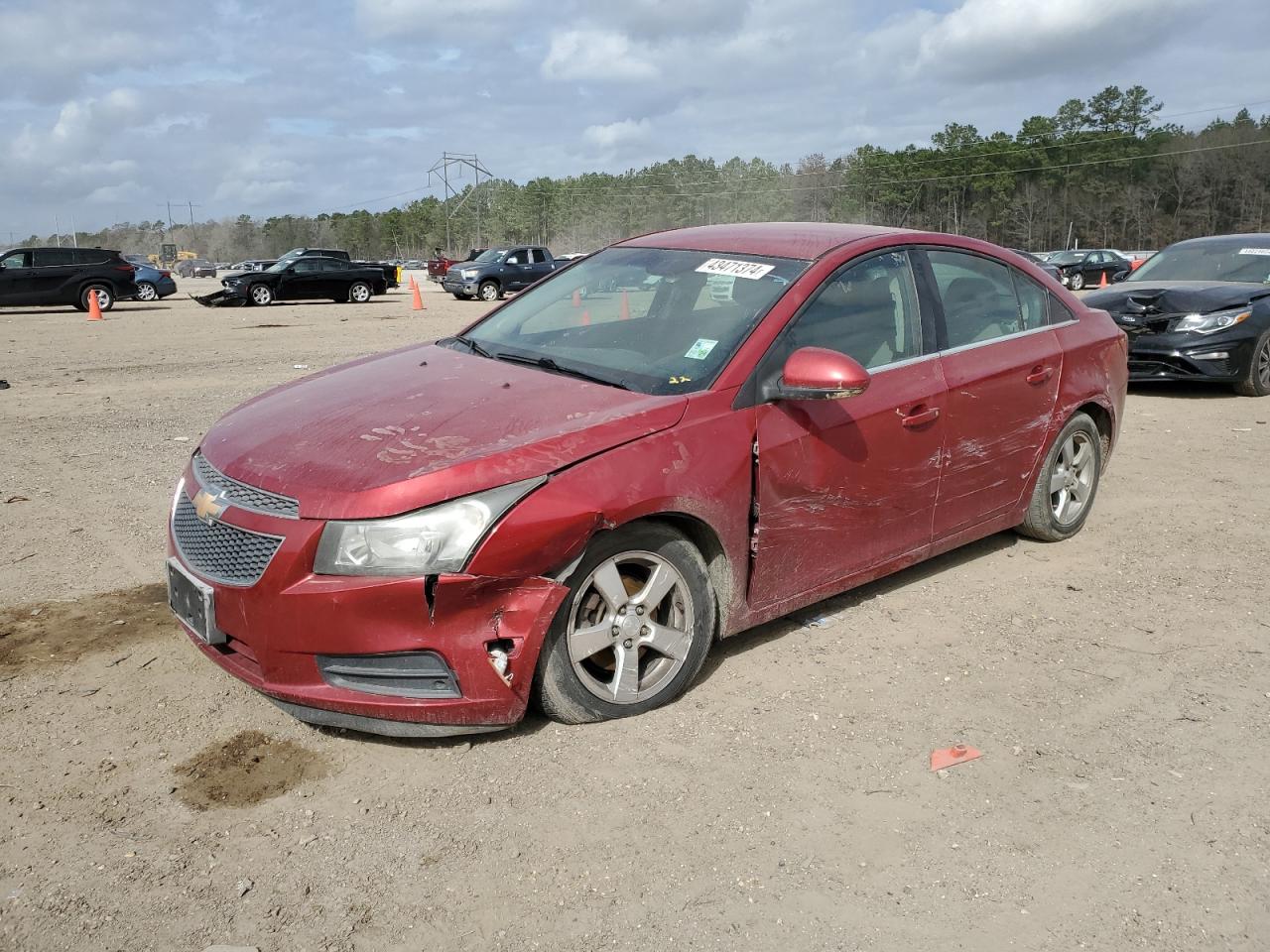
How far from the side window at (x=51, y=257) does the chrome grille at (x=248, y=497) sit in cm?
2400

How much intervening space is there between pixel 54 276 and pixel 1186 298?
23.4 meters

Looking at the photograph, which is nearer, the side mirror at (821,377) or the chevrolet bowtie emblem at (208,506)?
the chevrolet bowtie emblem at (208,506)

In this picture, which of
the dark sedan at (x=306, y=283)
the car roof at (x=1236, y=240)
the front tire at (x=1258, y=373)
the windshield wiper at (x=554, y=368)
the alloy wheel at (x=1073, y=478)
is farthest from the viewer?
the dark sedan at (x=306, y=283)

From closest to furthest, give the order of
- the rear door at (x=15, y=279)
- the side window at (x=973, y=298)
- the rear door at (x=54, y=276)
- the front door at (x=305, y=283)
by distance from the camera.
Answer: the side window at (x=973, y=298)
the rear door at (x=15, y=279)
the rear door at (x=54, y=276)
the front door at (x=305, y=283)

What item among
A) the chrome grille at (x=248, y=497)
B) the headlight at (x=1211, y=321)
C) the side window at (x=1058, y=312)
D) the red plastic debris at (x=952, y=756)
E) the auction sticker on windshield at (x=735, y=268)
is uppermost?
the auction sticker on windshield at (x=735, y=268)

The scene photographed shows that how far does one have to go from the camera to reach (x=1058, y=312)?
17.5ft

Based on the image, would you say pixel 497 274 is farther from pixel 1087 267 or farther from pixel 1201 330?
pixel 1087 267

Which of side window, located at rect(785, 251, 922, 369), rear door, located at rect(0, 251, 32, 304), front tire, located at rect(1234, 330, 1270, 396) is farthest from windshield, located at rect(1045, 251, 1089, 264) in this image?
side window, located at rect(785, 251, 922, 369)

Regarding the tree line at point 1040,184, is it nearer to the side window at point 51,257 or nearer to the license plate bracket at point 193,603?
the side window at point 51,257

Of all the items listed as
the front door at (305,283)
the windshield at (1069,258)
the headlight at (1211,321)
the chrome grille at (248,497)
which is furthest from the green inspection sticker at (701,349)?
the windshield at (1069,258)

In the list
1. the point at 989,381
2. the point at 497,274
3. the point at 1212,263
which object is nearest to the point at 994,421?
the point at 989,381

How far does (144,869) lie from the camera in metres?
2.75

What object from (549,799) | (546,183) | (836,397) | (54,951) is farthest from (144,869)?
(546,183)

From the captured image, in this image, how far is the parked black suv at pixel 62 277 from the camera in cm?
2364
